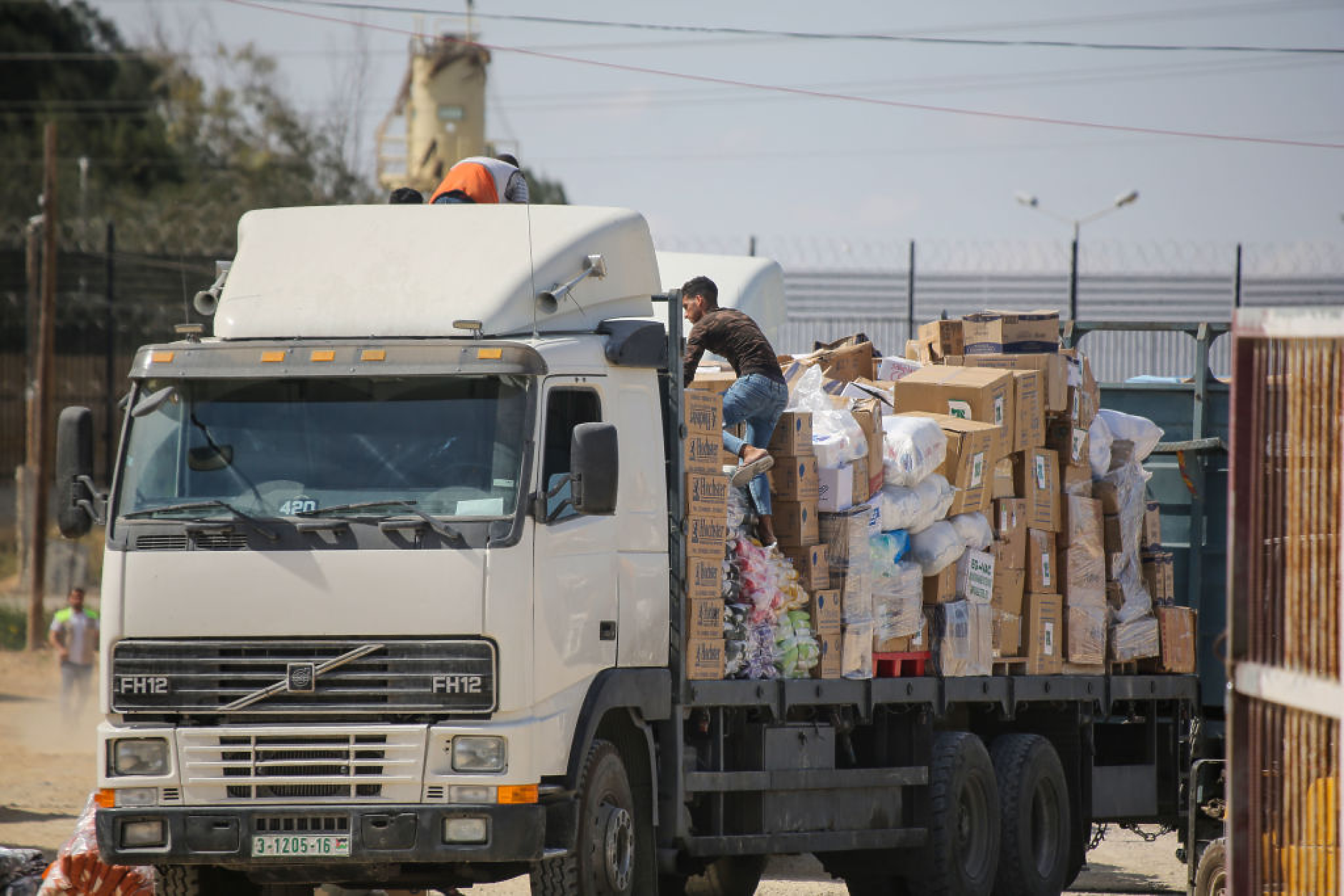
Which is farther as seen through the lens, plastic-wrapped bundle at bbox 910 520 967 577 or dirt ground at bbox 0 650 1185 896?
dirt ground at bbox 0 650 1185 896

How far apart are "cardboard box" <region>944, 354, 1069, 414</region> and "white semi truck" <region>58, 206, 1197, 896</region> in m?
2.96

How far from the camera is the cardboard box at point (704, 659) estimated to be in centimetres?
907

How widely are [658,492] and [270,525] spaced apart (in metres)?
1.90

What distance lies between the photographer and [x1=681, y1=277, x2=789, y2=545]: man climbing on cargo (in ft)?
31.6

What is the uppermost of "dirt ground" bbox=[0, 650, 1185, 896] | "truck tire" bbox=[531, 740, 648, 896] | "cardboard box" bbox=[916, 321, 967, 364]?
"cardboard box" bbox=[916, 321, 967, 364]

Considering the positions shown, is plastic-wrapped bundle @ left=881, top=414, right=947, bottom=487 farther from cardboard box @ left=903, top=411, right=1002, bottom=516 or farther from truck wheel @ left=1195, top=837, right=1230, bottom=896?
truck wheel @ left=1195, top=837, right=1230, bottom=896

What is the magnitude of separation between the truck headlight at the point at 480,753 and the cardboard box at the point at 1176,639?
19.6 feet

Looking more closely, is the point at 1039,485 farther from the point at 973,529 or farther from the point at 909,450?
the point at 909,450

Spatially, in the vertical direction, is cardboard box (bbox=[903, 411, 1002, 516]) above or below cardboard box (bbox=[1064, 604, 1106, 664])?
above

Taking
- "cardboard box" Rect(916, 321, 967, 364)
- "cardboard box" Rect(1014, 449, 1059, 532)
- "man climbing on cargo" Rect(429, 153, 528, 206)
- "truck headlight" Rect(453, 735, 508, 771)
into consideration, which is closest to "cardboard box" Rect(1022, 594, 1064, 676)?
"cardboard box" Rect(1014, 449, 1059, 532)

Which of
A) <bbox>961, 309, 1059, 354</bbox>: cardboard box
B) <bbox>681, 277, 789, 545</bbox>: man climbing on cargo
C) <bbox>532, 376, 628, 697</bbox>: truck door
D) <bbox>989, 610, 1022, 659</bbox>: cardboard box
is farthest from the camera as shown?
<bbox>961, 309, 1059, 354</bbox>: cardboard box

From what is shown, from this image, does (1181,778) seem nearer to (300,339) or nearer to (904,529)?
(904,529)

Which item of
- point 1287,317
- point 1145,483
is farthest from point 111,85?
point 1287,317

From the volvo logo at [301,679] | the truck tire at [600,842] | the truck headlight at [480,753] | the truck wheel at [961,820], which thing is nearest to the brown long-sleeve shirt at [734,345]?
the truck tire at [600,842]
